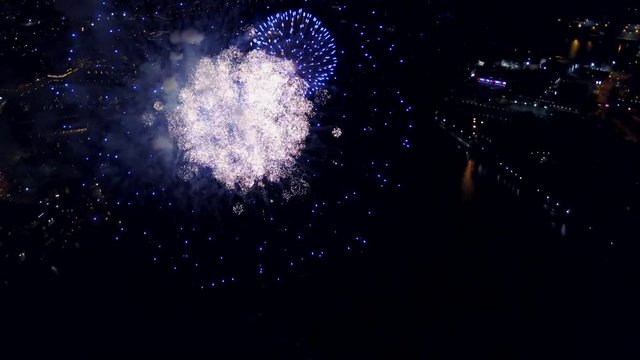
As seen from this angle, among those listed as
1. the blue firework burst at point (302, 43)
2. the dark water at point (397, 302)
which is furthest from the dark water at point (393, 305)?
the blue firework burst at point (302, 43)

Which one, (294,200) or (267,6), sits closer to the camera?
(267,6)

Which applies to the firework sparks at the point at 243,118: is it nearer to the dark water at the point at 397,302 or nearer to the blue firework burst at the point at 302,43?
the blue firework burst at the point at 302,43

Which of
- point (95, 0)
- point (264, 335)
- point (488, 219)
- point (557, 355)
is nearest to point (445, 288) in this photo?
point (557, 355)

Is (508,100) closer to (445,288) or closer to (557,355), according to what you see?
(445,288)

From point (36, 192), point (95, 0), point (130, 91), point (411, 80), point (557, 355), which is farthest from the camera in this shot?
point (36, 192)

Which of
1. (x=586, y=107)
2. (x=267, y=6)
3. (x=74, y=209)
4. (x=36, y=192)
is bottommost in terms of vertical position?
(x=74, y=209)

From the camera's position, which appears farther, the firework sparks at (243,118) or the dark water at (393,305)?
the firework sparks at (243,118)

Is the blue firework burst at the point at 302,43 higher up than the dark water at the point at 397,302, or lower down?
higher up
